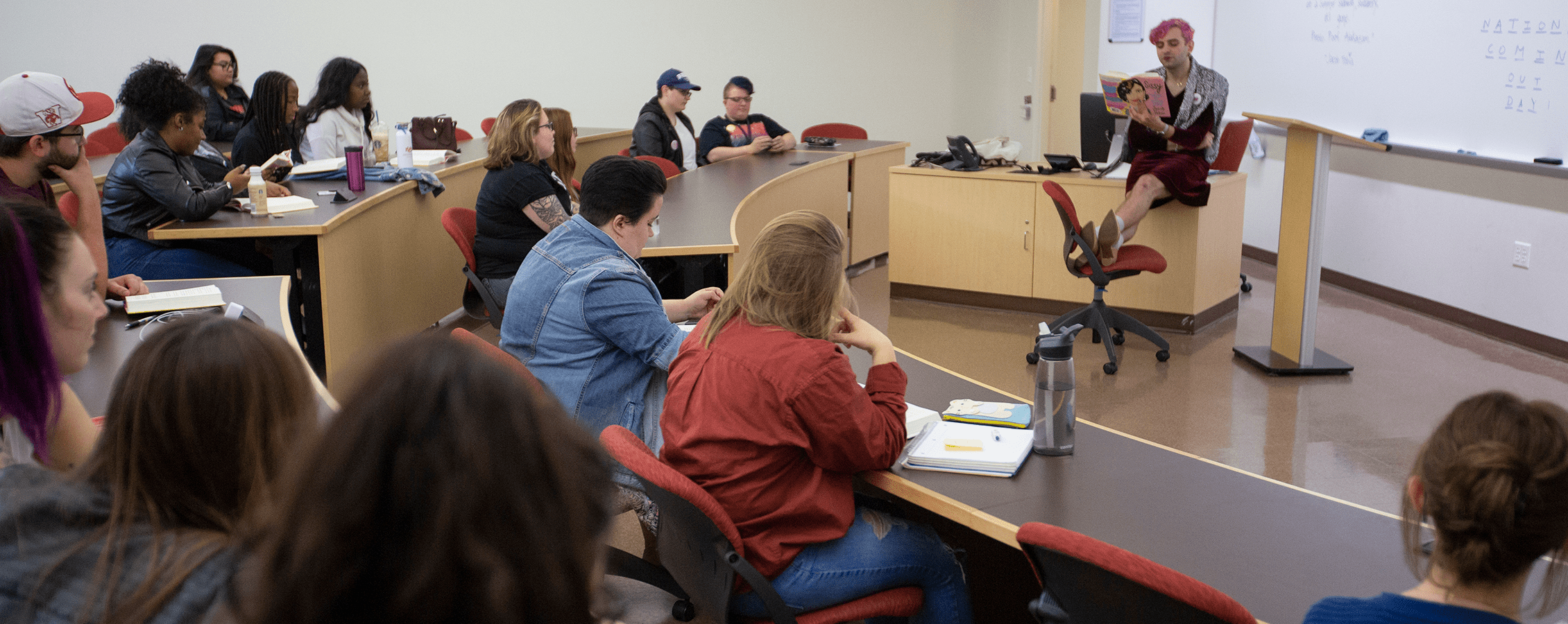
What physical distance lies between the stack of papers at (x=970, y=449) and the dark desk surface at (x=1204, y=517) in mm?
22

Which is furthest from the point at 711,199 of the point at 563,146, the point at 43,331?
the point at 43,331

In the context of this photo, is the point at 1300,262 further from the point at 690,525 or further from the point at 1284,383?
the point at 690,525

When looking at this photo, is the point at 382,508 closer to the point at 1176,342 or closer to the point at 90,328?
the point at 90,328

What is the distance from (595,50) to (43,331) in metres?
8.16

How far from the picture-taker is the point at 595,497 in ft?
2.56

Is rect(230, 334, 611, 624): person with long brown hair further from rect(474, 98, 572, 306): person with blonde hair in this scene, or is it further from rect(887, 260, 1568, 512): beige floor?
rect(474, 98, 572, 306): person with blonde hair

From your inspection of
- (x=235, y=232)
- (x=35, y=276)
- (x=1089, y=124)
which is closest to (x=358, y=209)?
(x=235, y=232)

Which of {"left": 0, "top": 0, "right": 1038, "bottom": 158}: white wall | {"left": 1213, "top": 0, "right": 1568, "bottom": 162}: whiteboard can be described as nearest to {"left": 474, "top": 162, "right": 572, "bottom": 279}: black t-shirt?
{"left": 1213, "top": 0, "right": 1568, "bottom": 162}: whiteboard

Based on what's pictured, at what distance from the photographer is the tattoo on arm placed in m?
4.29

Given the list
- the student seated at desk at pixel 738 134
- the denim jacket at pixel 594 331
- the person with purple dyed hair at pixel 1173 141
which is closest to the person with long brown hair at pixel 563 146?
the student seated at desk at pixel 738 134

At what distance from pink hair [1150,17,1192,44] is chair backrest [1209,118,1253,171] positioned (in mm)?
774

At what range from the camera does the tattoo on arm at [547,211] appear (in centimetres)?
429

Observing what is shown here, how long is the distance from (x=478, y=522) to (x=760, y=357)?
124 centimetres

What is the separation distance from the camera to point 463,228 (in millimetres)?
4316
